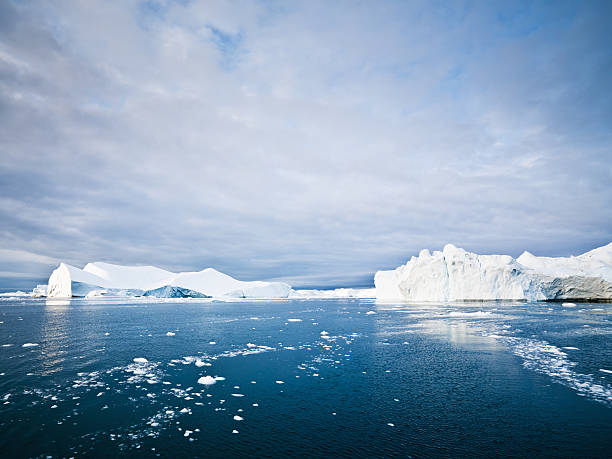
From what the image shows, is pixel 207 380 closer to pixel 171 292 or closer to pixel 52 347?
pixel 52 347

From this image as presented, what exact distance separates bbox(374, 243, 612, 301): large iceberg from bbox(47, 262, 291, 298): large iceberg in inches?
2400

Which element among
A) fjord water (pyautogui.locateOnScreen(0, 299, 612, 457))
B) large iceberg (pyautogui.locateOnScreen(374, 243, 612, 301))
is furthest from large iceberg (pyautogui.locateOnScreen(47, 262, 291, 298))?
fjord water (pyautogui.locateOnScreen(0, 299, 612, 457))

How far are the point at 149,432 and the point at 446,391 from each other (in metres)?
9.72

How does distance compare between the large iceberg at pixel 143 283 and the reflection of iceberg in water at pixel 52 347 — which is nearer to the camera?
the reflection of iceberg in water at pixel 52 347

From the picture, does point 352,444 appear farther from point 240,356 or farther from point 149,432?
point 240,356

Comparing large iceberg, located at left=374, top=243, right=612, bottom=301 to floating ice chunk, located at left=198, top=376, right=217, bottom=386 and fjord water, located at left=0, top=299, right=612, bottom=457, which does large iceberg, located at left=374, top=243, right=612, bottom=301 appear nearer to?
fjord water, located at left=0, top=299, right=612, bottom=457

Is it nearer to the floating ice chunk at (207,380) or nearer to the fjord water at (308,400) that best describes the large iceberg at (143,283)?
the fjord water at (308,400)

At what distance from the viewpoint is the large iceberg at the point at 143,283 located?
102m

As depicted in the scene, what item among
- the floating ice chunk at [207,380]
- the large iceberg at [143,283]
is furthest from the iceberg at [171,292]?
the floating ice chunk at [207,380]

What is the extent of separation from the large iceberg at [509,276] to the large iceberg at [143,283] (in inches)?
2400

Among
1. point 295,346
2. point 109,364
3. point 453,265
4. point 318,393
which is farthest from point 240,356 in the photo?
point 453,265

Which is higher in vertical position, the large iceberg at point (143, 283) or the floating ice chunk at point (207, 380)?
the large iceberg at point (143, 283)

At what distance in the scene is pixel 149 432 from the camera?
8.44m

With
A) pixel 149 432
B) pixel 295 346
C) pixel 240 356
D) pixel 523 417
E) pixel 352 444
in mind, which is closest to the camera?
pixel 352 444
